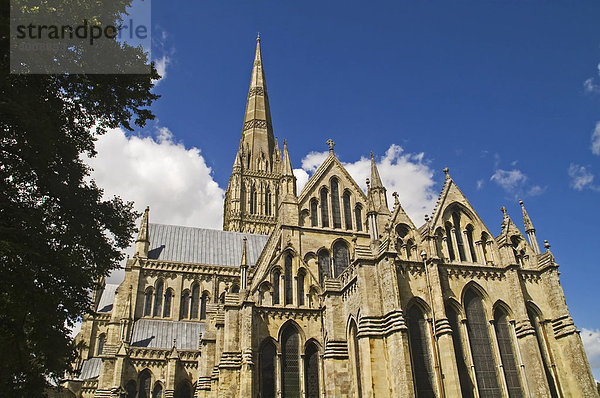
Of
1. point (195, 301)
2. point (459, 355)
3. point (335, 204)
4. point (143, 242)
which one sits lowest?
point (459, 355)

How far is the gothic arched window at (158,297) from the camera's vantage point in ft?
122

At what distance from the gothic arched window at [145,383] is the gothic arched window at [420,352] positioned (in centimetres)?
2120

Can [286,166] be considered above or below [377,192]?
above

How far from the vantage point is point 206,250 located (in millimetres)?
42281

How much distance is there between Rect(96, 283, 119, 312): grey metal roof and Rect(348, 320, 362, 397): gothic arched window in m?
31.7

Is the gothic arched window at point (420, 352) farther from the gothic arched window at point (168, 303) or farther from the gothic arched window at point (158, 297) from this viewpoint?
the gothic arched window at point (158, 297)

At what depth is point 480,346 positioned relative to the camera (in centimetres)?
2020

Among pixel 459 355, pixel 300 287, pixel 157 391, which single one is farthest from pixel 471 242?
pixel 157 391

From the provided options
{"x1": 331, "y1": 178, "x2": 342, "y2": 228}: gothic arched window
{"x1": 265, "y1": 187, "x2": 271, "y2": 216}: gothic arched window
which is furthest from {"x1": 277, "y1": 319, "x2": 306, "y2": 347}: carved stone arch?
{"x1": 265, "y1": 187, "x2": 271, "y2": 216}: gothic arched window

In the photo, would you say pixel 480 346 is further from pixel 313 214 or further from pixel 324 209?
pixel 324 209

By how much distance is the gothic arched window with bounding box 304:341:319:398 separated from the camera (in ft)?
77.9

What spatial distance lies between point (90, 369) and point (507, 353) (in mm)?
32799

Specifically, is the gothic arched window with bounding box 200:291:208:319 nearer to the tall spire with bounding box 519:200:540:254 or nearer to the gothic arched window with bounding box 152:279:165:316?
the gothic arched window with bounding box 152:279:165:316

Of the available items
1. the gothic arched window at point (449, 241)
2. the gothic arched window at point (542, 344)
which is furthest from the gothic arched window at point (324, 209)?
the gothic arched window at point (542, 344)
